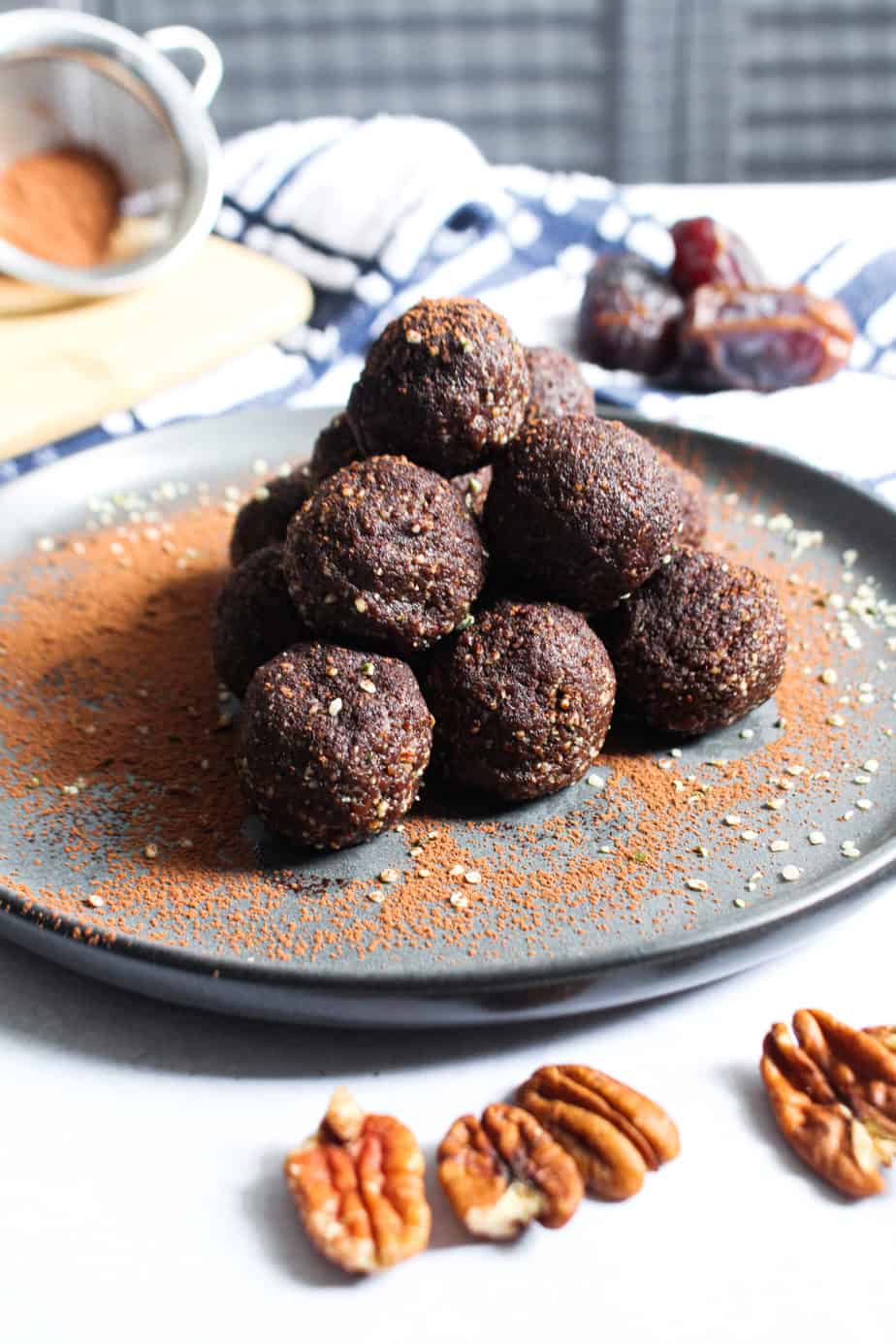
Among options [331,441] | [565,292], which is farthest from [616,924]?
[565,292]

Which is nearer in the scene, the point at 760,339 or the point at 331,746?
the point at 331,746

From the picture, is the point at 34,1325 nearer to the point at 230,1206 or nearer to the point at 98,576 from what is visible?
the point at 230,1206

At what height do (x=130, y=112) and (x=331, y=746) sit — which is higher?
(x=130, y=112)

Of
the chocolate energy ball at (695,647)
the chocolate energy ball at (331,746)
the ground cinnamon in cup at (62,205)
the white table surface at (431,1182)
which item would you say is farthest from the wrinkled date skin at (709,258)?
the white table surface at (431,1182)

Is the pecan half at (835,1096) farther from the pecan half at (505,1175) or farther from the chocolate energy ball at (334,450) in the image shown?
the chocolate energy ball at (334,450)

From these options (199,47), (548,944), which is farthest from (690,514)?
(199,47)

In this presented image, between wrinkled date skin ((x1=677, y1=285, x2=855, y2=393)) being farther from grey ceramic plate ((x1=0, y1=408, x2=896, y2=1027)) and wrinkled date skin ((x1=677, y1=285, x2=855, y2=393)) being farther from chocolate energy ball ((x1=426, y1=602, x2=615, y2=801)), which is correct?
chocolate energy ball ((x1=426, y1=602, x2=615, y2=801))

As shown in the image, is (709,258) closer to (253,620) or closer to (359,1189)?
(253,620)
